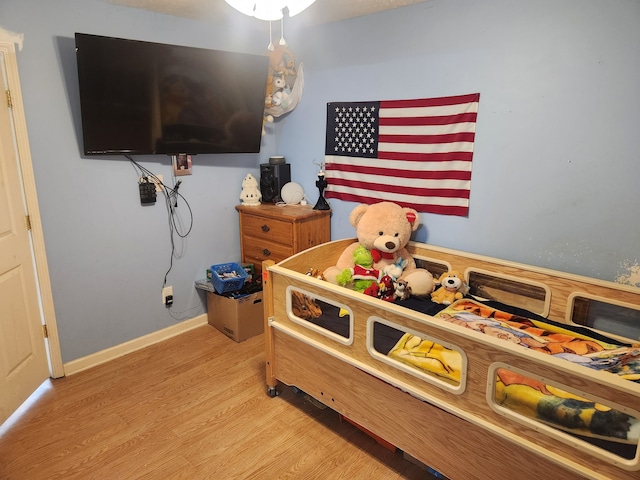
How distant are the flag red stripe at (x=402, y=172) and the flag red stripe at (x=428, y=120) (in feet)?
0.91

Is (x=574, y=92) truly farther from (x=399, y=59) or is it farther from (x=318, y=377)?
(x=318, y=377)

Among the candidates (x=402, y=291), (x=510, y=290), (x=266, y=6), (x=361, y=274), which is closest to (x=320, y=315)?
(x=361, y=274)

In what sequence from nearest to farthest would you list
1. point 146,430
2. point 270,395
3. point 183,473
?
point 183,473 → point 146,430 → point 270,395

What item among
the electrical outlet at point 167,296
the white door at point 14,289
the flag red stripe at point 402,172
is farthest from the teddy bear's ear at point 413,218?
the white door at point 14,289

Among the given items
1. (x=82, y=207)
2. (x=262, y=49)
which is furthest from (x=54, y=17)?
(x=262, y=49)

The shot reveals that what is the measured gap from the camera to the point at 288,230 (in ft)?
9.34

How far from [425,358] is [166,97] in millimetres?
2062

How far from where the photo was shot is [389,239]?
243 centimetres

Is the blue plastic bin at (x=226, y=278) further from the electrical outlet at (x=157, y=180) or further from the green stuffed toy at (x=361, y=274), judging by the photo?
the green stuffed toy at (x=361, y=274)

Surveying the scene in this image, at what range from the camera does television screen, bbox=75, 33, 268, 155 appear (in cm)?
225

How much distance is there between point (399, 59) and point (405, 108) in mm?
297

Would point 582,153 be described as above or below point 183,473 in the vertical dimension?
above

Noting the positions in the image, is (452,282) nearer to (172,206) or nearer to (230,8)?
(172,206)

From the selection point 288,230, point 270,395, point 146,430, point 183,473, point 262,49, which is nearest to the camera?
point 183,473
